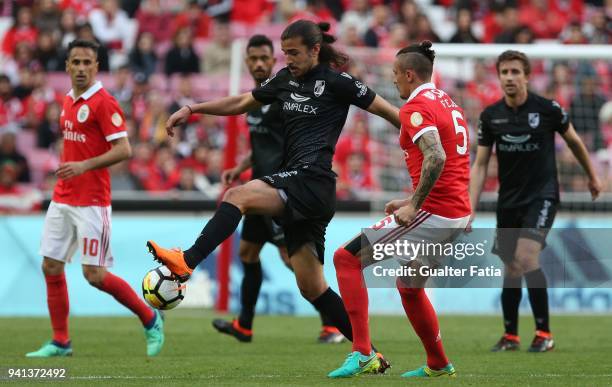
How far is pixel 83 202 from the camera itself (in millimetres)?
9367

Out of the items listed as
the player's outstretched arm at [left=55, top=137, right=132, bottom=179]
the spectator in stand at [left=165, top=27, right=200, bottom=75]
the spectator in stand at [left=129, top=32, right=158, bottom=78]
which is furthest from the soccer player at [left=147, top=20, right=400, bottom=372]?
the spectator in stand at [left=129, top=32, right=158, bottom=78]

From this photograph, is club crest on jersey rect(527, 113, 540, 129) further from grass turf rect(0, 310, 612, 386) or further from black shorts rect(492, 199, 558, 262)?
grass turf rect(0, 310, 612, 386)

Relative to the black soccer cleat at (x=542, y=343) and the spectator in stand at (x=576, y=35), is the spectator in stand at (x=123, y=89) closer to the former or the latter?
the spectator in stand at (x=576, y=35)

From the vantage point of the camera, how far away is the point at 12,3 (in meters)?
22.0

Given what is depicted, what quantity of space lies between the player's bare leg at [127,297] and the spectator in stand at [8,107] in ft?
33.9

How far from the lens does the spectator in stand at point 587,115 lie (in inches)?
613

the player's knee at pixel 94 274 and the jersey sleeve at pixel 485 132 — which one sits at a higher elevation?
the jersey sleeve at pixel 485 132

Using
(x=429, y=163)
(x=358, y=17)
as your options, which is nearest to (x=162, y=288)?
(x=429, y=163)

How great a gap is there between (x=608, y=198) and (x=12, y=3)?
12401 mm

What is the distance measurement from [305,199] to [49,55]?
13.8 meters

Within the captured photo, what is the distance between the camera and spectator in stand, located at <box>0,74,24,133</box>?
1933 cm

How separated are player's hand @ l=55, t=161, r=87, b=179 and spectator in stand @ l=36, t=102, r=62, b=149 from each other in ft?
33.5

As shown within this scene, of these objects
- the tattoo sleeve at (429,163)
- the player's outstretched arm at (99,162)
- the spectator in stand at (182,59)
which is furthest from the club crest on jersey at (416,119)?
the spectator in stand at (182,59)

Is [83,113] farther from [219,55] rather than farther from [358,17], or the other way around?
[358,17]
